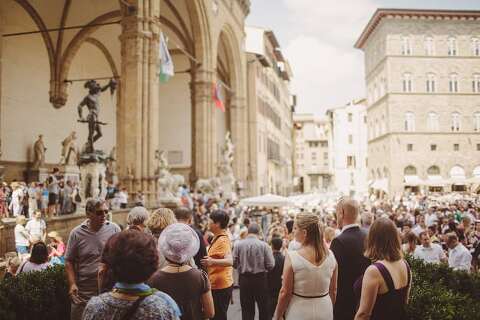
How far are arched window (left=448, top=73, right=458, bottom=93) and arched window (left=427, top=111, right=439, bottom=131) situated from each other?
10.3ft

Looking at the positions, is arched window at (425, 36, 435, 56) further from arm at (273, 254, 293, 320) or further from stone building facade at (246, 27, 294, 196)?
arm at (273, 254, 293, 320)

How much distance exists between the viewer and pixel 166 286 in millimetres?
3256

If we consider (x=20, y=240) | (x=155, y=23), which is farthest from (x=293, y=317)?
(x=155, y=23)

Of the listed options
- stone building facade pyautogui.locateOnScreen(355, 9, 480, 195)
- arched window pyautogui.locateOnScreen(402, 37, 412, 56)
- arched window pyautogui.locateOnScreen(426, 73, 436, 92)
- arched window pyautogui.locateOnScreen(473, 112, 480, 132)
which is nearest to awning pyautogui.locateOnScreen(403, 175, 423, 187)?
stone building facade pyautogui.locateOnScreen(355, 9, 480, 195)

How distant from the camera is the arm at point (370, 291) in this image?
3.33 metres

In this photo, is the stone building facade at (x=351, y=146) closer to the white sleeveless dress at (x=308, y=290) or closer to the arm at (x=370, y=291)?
the white sleeveless dress at (x=308, y=290)

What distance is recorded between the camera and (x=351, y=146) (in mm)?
74312

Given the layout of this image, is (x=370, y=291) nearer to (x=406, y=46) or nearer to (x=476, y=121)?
(x=406, y=46)

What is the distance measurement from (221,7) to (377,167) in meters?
29.5

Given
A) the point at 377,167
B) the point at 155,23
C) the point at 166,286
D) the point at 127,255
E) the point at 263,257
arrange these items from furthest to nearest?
the point at 377,167
the point at 155,23
the point at 263,257
the point at 166,286
the point at 127,255

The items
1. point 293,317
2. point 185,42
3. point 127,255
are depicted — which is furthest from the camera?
point 185,42

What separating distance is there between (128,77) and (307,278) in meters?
15.3

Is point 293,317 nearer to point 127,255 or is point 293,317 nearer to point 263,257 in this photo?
point 127,255

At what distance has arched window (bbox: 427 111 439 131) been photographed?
1852 inches
